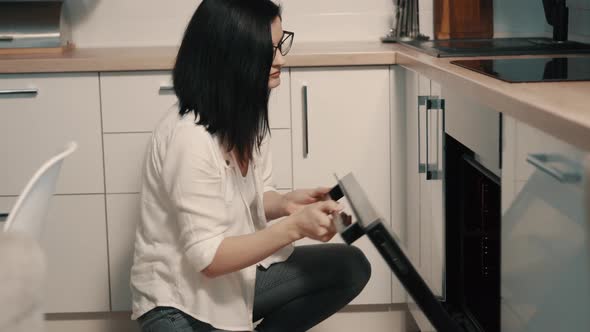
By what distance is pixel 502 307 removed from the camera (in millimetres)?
1682

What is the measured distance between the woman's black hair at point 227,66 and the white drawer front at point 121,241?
1.08 m

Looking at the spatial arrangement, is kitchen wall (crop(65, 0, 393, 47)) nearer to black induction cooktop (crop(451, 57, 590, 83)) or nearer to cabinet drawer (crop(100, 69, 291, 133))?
cabinet drawer (crop(100, 69, 291, 133))

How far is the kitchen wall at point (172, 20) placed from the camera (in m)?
3.43

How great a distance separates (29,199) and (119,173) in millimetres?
1658

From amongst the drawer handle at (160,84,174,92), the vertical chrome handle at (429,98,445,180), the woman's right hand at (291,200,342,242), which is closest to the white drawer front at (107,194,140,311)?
the drawer handle at (160,84,174,92)

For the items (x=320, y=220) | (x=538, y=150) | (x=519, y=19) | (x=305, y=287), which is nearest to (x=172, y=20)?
(x=519, y=19)

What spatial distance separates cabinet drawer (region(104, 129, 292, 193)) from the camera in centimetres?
289

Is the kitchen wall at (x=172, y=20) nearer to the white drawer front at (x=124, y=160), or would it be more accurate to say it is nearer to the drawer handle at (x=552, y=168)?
the white drawer front at (x=124, y=160)

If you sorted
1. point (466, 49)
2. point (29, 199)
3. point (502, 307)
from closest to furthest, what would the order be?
point (29, 199) → point (502, 307) → point (466, 49)

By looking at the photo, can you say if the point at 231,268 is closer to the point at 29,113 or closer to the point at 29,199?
the point at 29,199

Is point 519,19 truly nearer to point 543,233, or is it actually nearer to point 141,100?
point 141,100

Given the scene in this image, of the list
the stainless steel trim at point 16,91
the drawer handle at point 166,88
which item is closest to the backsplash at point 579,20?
the drawer handle at point 166,88

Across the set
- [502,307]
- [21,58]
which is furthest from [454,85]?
[21,58]

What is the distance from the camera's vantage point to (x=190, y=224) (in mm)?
1807
